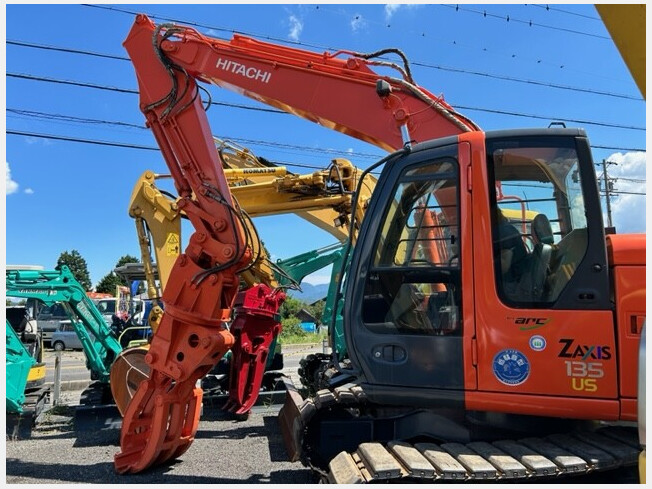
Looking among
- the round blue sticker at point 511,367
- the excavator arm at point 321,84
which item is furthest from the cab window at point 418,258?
the excavator arm at point 321,84

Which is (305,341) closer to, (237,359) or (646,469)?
(237,359)

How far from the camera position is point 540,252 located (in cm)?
315

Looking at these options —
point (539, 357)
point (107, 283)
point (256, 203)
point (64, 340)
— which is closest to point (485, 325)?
point (539, 357)

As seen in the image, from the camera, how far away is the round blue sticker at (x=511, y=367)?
294cm

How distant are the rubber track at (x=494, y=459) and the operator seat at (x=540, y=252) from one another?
0.85m

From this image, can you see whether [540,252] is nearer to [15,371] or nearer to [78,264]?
[15,371]

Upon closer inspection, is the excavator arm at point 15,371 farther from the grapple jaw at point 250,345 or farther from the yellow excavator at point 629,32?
the yellow excavator at point 629,32

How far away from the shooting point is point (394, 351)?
3260 mm

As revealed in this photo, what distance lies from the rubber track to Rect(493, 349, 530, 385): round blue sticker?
407 mm

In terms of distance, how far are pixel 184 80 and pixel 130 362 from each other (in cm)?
353

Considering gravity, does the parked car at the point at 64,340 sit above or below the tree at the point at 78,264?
below

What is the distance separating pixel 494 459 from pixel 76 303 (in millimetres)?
7478

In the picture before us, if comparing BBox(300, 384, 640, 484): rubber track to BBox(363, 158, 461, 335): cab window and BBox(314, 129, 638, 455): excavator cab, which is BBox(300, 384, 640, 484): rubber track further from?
BBox(363, 158, 461, 335): cab window

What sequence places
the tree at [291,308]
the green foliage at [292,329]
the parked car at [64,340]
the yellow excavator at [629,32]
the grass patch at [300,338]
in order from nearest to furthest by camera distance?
the yellow excavator at [629,32] < the parked car at [64,340] < the grass patch at [300,338] < the green foliage at [292,329] < the tree at [291,308]
